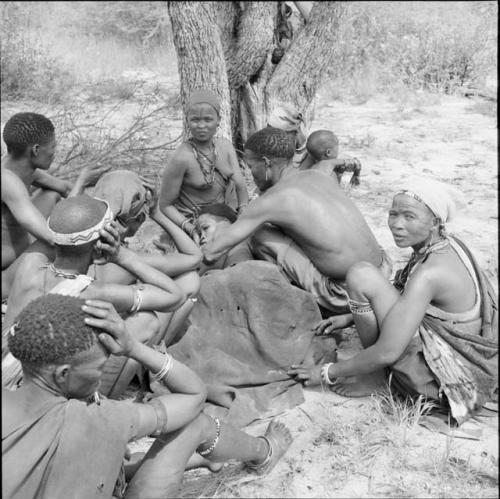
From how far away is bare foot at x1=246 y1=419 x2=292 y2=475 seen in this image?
2.94 meters

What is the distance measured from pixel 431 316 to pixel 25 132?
2216mm

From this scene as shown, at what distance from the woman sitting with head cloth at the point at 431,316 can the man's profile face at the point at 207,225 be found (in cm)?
117

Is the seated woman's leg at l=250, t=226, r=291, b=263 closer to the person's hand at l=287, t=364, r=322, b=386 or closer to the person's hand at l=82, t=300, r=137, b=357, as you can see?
the person's hand at l=287, t=364, r=322, b=386

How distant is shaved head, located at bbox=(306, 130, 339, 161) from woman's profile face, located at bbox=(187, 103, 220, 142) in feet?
2.36

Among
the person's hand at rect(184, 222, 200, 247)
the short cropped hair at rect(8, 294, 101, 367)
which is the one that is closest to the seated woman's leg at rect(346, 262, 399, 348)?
the person's hand at rect(184, 222, 200, 247)

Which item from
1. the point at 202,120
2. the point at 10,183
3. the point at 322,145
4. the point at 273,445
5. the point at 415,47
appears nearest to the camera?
the point at 273,445

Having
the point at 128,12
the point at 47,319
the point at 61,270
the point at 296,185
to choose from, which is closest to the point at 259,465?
the point at 61,270

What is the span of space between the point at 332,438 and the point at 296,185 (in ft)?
4.69

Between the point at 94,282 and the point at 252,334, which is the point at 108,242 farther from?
the point at 252,334

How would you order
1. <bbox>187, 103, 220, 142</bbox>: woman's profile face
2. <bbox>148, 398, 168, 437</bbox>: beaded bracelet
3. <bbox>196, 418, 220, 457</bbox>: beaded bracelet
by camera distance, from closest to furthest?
<bbox>148, 398, 168, 437</bbox>: beaded bracelet → <bbox>196, 418, 220, 457</bbox>: beaded bracelet → <bbox>187, 103, 220, 142</bbox>: woman's profile face

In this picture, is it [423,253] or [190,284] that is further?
[190,284]

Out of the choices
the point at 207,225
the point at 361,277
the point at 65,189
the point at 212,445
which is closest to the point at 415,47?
the point at 207,225

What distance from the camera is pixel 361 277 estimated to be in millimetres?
3295

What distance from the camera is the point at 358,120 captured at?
30.5 feet
